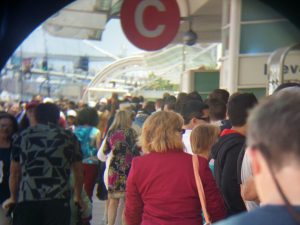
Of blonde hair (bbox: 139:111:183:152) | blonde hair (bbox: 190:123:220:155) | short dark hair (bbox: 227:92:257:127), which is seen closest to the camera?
blonde hair (bbox: 139:111:183:152)

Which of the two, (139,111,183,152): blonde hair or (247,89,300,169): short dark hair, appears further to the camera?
(139,111,183,152): blonde hair

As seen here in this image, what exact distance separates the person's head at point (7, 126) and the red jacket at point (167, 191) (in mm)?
2029

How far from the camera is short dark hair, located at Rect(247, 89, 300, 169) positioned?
139 cm

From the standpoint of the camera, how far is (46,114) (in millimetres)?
4453

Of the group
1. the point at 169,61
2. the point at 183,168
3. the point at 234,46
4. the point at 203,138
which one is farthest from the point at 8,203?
the point at 169,61

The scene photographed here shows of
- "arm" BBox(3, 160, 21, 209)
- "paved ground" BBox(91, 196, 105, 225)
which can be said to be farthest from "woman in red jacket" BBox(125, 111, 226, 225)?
"paved ground" BBox(91, 196, 105, 225)

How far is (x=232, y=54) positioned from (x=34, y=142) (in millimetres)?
5441

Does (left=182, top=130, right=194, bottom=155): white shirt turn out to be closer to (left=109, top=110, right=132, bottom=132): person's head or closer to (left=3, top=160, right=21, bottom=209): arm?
(left=3, top=160, right=21, bottom=209): arm

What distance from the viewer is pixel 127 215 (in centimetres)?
354

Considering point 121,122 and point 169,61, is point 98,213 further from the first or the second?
point 169,61

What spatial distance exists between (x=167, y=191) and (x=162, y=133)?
14.9 inches

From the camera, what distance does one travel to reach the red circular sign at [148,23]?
17.3ft

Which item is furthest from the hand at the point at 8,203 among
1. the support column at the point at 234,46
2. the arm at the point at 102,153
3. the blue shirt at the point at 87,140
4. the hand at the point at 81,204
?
the support column at the point at 234,46

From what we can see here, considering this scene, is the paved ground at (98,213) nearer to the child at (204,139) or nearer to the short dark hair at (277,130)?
the child at (204,139)
